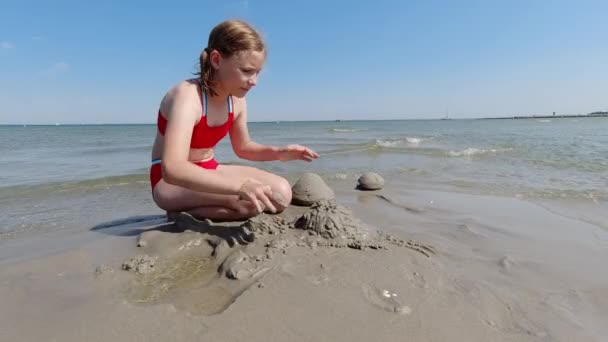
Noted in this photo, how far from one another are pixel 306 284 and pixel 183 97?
1.31 meters

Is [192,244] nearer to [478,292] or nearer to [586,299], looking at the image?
[478,292]

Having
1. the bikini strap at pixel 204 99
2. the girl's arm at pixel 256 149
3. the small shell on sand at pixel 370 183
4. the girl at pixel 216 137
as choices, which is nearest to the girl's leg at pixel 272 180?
the girl at pixel 216 137

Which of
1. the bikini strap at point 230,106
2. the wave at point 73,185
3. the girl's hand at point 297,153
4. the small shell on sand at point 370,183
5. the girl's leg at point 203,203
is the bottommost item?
the wave at point 73,185

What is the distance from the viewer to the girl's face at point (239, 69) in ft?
6.98

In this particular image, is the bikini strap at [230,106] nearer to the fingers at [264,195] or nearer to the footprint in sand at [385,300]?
the fingers at [264,195]

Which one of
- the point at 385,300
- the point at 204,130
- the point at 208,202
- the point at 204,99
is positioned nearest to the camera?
the point at 385,300

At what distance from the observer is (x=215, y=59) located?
2.18 meters

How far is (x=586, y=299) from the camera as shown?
182 centimetres

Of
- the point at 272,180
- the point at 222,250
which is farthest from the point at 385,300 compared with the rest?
the point at 272,180

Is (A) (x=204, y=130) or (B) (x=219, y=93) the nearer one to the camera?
(B) (x=219, y=93)

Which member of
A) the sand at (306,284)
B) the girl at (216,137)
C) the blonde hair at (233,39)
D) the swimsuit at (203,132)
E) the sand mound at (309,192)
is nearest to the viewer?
the sand at (306,284)

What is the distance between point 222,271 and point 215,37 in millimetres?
1346

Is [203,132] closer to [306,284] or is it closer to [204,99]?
[204,99]

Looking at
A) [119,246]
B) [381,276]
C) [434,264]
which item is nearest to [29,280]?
[119,246]
